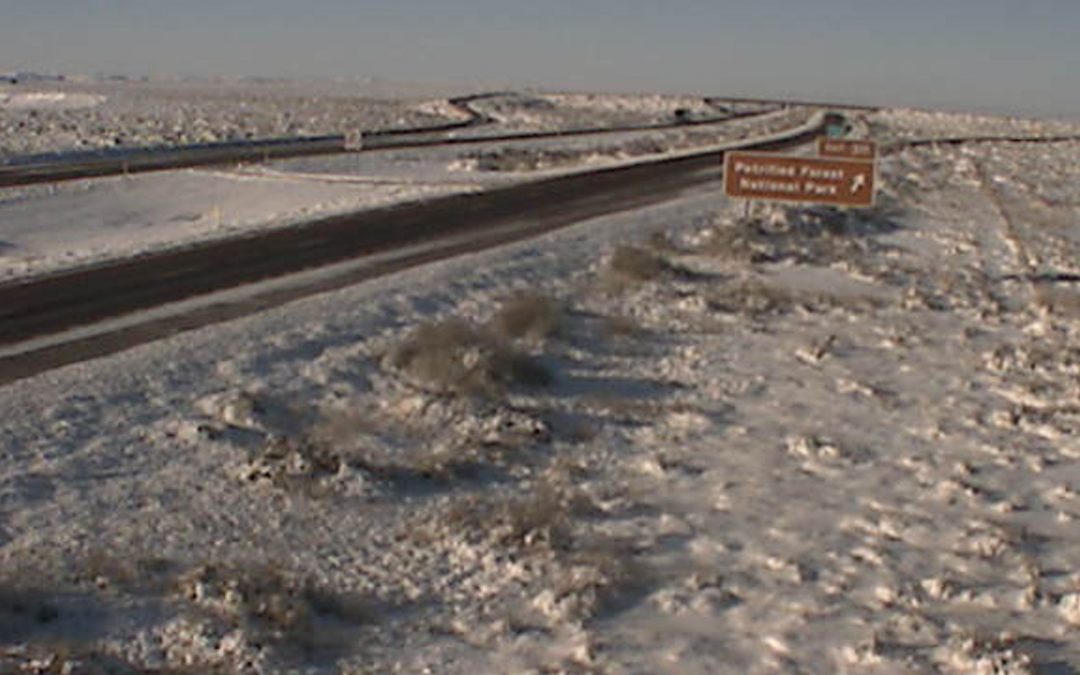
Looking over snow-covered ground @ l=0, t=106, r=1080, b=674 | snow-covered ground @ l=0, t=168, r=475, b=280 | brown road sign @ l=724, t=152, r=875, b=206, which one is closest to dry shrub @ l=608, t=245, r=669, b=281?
snow-covered ground @ l=0, t=106, r=1080, b=674

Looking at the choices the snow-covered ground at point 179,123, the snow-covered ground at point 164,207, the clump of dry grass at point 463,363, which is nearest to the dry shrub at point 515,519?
the clump of dry grass at point 463,363

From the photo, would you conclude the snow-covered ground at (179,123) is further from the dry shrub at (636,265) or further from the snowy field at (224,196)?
the dry shrub at (636,265)

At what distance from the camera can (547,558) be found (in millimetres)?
9453

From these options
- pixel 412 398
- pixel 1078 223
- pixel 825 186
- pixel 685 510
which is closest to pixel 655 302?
pixel 825 186

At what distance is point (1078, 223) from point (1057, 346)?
19061 mm

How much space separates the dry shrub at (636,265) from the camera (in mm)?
21766

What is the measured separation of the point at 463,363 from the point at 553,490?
377cm

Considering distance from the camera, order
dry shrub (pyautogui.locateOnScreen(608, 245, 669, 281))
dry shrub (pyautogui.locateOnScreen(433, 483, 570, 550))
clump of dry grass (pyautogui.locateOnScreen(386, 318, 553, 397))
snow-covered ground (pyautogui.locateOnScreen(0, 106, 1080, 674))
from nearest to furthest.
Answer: snow-covered ground (pyautogui.locateOnScreen(0, 106, 1080, 674)) → dry shrub (pyautogui.locateOnScreen(433, 483, 570, 550)) → clump of dry grass (pyautogui.locateOnScreen(386, 318, 553, 397)) → dry shrub (pyautogui.locateOnScreen(608, 245, 669, 281))

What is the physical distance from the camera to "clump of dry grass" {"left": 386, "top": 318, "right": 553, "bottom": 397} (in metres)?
14.1

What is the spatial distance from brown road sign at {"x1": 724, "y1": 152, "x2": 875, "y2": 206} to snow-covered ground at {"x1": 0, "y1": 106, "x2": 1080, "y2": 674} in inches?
148

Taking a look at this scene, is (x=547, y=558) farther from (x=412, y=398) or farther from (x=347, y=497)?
(x=412, y=398)

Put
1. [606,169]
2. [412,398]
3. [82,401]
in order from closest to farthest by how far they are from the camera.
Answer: [82,401]
[412,398]
[606,169]

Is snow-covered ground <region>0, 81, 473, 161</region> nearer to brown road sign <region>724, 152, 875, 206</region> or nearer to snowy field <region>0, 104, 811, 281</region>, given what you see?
snowy field <region>0, 104, 811, 281</region>

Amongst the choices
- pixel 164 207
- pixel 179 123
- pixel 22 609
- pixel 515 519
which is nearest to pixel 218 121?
pixel 179 123
